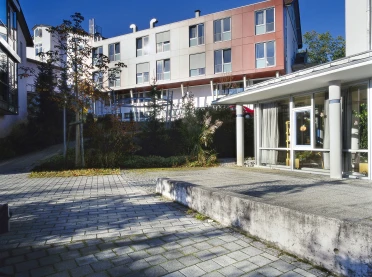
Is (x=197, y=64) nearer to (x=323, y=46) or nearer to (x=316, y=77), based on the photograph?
(x=323, y=46)

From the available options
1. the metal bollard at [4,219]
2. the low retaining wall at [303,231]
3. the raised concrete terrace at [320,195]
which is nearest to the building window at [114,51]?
the raised concrete terrace at [320,195]

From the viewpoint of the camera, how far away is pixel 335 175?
8078 mm

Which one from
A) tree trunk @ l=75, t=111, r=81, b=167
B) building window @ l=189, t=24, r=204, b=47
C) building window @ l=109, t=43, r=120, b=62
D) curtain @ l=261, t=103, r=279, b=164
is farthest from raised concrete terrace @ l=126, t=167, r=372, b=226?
building window @ l=109, t=43, r=120, b=62

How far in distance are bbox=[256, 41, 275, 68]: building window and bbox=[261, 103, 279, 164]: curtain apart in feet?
51.4

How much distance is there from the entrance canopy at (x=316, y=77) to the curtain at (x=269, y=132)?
1.69 ft

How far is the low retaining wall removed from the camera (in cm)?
254

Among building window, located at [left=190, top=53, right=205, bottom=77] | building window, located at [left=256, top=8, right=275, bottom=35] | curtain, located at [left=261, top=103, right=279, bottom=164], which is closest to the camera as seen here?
curtain, located at [left=261, top=103, right=279, bottom=164]

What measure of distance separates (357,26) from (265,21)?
16081 millimetres

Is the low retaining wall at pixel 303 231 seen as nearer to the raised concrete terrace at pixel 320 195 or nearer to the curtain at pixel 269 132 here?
the raised concrete terrace at pixel 320 195

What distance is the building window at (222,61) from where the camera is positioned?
1091 inches

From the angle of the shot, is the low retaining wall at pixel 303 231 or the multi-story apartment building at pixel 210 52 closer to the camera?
the low retaining wall at pixel 303 231

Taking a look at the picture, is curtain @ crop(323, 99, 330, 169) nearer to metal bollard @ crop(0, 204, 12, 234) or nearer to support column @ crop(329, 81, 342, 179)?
support column @ crop(329, 81, 342, 179)

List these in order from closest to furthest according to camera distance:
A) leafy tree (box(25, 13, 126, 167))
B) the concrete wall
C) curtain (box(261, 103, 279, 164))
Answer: the concrete wall, curtain (box(261, 103, 279, 164)), leafy tree (box(25, 13, 126, 167))

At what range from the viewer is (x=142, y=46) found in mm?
32625
